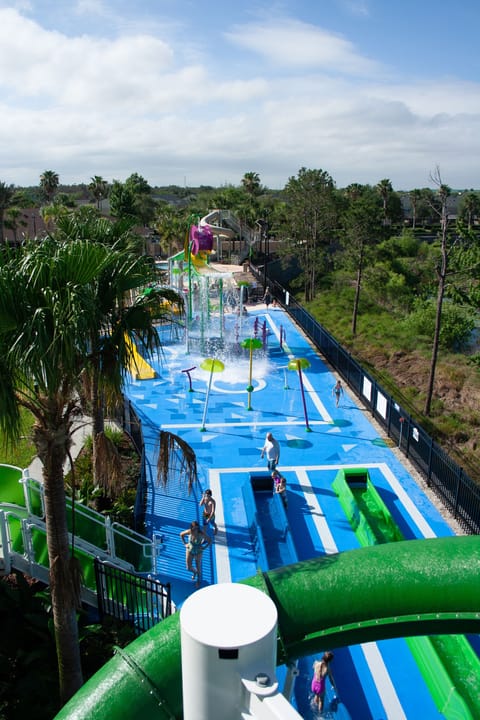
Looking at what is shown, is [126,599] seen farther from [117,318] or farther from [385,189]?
[385,189]

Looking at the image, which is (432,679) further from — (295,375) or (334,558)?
(295,375)

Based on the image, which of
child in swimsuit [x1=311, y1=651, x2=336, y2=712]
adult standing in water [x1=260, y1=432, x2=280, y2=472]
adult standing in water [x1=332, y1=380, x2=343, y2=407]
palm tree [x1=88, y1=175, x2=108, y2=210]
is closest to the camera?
child in swimsuit [x1=311, y1=651, x2=336, y2=712]

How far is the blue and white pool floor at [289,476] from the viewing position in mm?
8703

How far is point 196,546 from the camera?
1051 cm

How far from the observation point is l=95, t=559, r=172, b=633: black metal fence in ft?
29.0

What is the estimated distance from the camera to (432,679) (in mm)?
8422

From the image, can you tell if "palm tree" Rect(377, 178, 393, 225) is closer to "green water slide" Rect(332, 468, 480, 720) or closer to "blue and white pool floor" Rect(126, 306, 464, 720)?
"blue and white pool floor" Rect(126, 306, 464, 720)

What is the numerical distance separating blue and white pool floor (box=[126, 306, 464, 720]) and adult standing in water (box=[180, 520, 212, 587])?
217 millimetres

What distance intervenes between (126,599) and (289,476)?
21.8 ft

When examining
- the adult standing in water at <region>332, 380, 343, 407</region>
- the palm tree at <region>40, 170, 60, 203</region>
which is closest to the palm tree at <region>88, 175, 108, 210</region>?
the palm tree at <region>40, 170, 60, 203</region>

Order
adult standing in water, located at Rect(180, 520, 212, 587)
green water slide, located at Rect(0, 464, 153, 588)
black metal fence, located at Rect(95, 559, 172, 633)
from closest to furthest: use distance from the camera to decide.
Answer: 1. black metal fence, located at Rect(95, 559, 172, 633)
2. green water slide, located at Rect(0, 464, 153, 588)
3. adult standing in water, located at Rect(180, 520, 212, 587)

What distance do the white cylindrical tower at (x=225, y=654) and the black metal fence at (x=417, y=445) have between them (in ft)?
33.9

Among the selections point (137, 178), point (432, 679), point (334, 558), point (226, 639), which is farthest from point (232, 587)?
point (137, 178)

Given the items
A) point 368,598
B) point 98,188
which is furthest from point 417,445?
point 98,188
